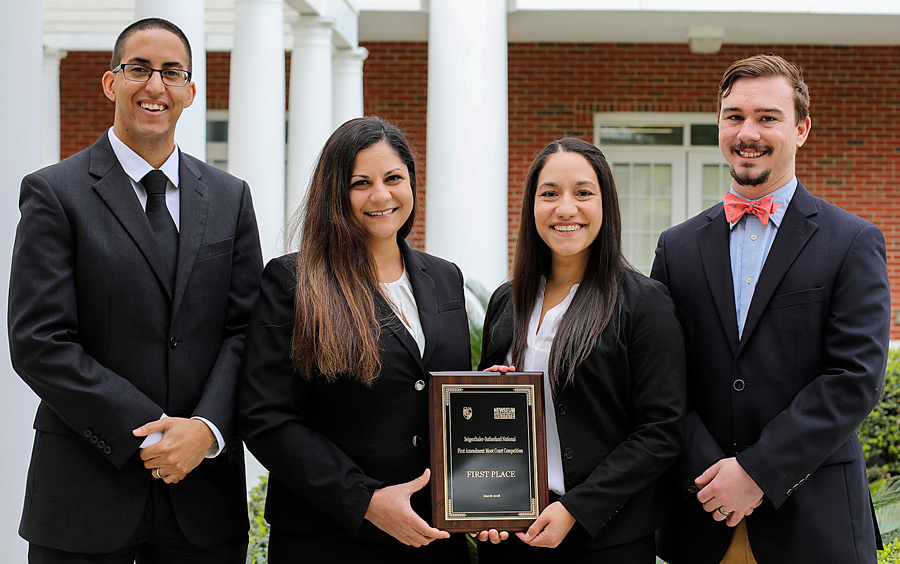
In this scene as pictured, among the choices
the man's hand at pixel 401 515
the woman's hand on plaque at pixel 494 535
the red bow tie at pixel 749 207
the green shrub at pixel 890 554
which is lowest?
the green shrub at pixel 890 554

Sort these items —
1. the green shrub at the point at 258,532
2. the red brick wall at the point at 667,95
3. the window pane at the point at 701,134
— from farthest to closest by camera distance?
the window pane at the point at 701,134 < the red brick wall at the point at 667,95 < the green shrub at the point at 258,532

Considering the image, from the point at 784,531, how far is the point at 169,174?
211 cm

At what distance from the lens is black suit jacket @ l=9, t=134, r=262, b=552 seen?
2572mm

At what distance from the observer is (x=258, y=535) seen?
4.78 meters

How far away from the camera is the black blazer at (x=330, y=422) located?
8.69ft

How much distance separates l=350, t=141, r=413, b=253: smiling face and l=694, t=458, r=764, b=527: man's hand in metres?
1.17

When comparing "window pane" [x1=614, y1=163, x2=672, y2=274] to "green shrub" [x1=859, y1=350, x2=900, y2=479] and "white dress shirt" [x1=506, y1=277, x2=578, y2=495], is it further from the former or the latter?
"white dress shirt" [x1=506, y1=277, x2=578, y2=495]

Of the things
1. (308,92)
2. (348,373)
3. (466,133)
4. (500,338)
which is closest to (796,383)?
(500,338)

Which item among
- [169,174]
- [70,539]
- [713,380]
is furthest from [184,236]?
[713,380]

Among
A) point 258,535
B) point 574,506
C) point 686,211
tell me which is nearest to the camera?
point 574,506

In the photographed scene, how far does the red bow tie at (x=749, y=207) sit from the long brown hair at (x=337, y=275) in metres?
1.01

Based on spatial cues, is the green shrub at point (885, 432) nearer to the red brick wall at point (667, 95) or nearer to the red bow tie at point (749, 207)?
the red bow tie at point (749, 207)

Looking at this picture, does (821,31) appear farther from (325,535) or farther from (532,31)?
(325,535)

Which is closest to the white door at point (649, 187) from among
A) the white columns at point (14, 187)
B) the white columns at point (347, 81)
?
the white columns at point (347, 81)
